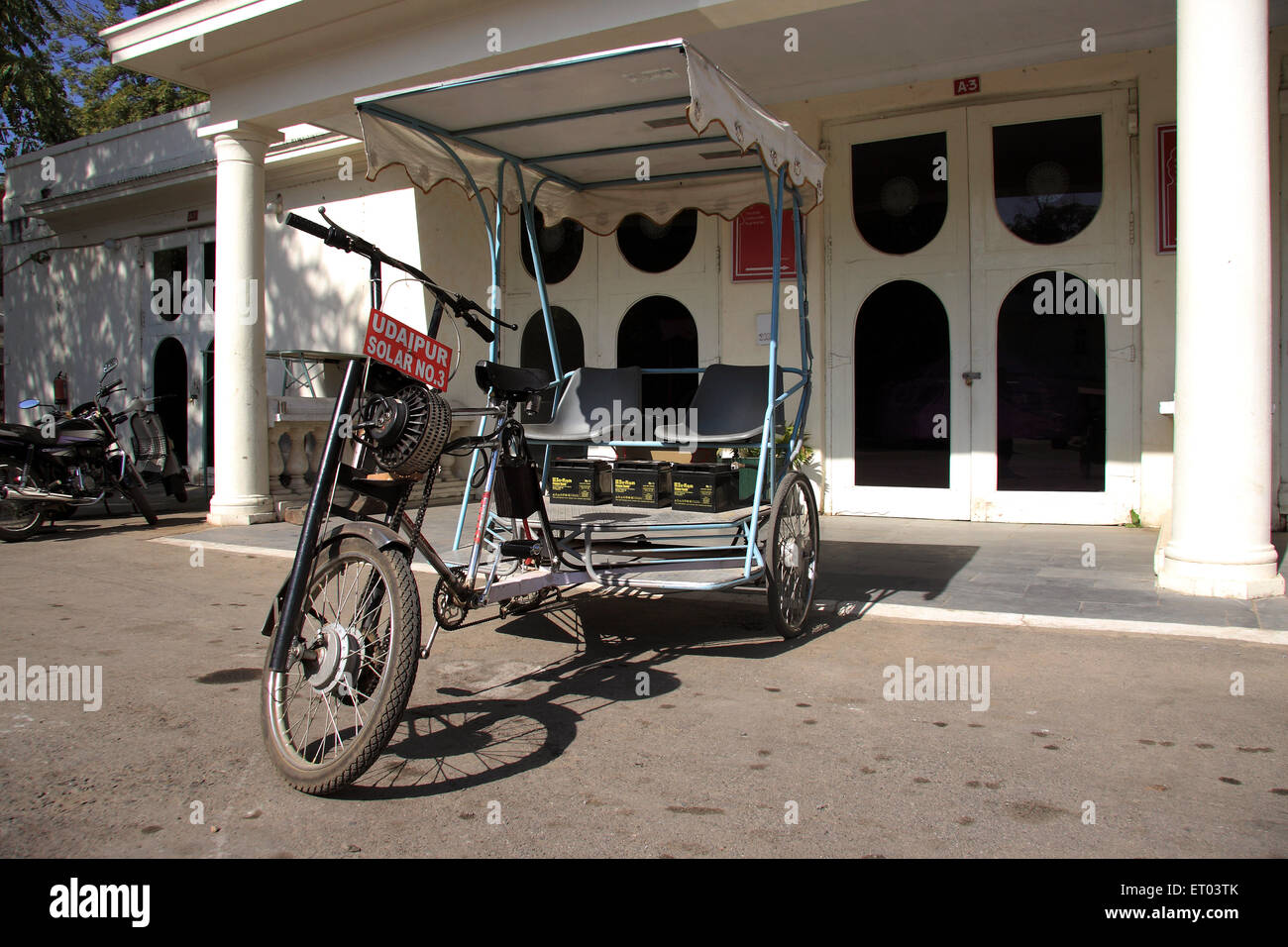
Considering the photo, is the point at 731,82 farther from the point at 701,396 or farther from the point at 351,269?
the point at 351,269

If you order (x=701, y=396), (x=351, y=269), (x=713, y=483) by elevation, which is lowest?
(x=713, y=483)

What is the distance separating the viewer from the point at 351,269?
40.6 feet

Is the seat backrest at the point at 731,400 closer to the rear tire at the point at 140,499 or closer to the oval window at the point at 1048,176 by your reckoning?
the oval window at the point at 1048,176

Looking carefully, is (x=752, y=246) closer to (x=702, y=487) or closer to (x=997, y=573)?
(x=997, y=573)

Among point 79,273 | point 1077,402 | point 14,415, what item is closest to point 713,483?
point 1077,402

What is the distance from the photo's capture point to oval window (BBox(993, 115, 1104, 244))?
8.91m

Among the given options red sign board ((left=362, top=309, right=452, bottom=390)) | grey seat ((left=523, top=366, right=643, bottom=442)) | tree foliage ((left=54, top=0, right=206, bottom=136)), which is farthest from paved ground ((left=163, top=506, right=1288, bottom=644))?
tree foliage ((left=54, top=0, right=206, bottom=136))

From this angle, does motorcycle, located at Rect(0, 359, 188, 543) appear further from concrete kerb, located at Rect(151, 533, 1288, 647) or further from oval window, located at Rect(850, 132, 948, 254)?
oval window, located at Rect(850, 132, 948, 254)

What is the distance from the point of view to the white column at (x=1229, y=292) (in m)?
5.48

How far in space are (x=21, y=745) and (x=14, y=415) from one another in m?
17.0

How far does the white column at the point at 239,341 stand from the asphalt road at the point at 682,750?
4221 mm

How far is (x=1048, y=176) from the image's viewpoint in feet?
29.7

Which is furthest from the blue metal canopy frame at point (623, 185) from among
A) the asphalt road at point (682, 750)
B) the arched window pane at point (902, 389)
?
the arched window pane at point (902, 389)

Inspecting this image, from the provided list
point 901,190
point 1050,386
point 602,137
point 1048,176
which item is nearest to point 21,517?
point 602,137
